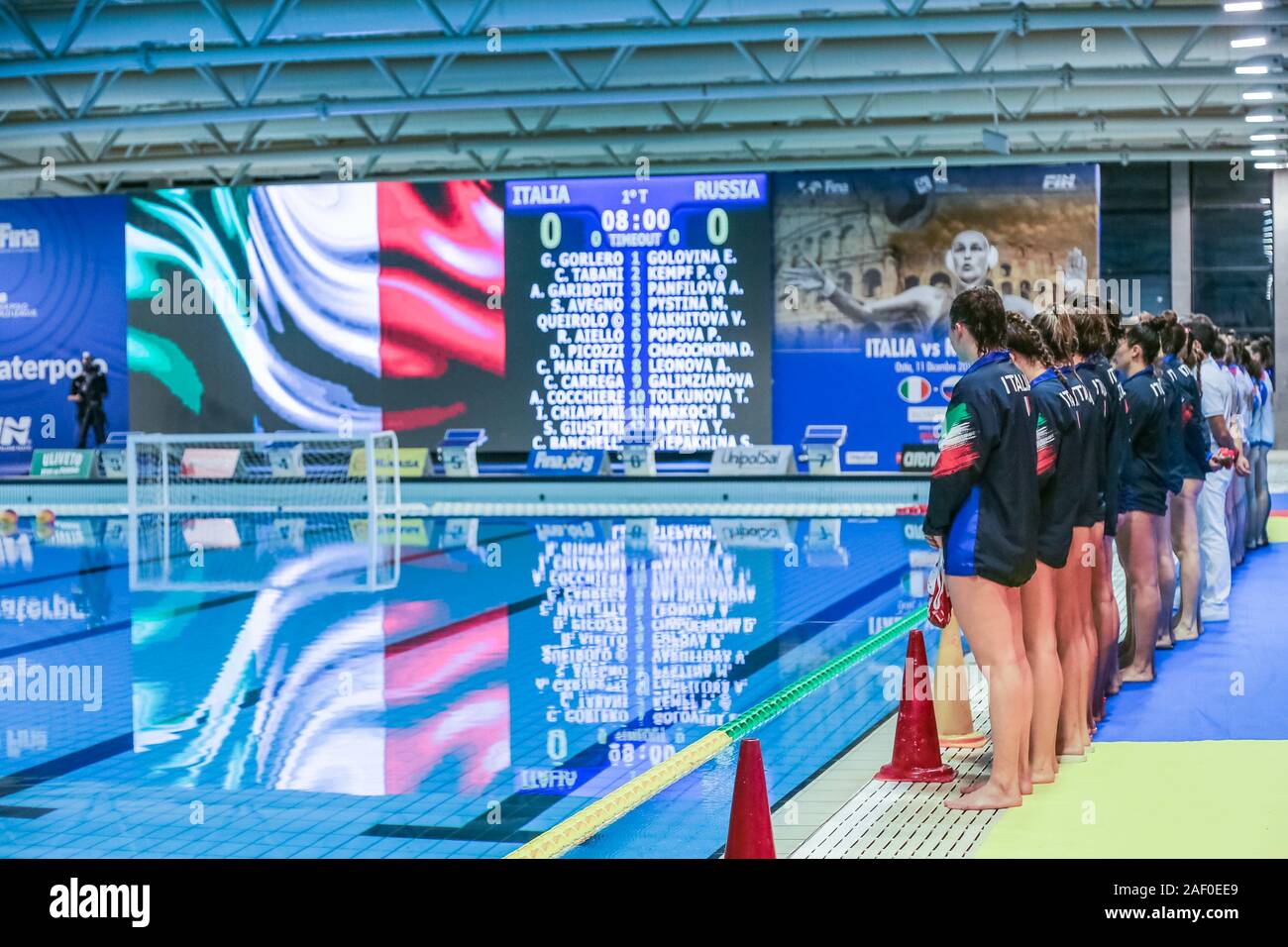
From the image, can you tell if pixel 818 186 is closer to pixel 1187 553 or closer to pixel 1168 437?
pixel 1187 553

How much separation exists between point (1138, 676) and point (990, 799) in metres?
2.23

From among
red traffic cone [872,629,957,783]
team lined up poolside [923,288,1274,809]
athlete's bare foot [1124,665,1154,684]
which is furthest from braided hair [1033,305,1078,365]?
athlete's bare foot [1124,665,1154,684]

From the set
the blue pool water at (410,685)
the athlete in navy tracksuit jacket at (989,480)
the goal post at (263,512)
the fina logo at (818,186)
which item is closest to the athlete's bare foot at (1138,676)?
the blue pool water at (410,685)

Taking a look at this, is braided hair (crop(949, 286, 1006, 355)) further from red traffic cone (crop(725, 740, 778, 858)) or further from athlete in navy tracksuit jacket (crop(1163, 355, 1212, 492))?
athlete in navy tracksuit jacket (crop(1163, 355, 1212, 492))

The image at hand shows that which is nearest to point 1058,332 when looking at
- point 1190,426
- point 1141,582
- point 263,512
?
point 1141,582

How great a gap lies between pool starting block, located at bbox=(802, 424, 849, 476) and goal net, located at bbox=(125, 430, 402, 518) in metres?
4.66

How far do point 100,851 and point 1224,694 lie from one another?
13.7 ft

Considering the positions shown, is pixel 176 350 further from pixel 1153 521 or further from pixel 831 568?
pixel 1153 521

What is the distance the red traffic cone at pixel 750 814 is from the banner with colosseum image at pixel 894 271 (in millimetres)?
13594

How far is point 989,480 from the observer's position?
4.12 metres

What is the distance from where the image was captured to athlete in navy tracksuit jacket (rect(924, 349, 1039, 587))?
13.4 ft

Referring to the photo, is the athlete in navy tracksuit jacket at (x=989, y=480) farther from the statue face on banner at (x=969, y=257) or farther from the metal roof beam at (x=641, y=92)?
the statue face on banner at (x=969, y=257)

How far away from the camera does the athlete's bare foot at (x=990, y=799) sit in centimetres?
419
